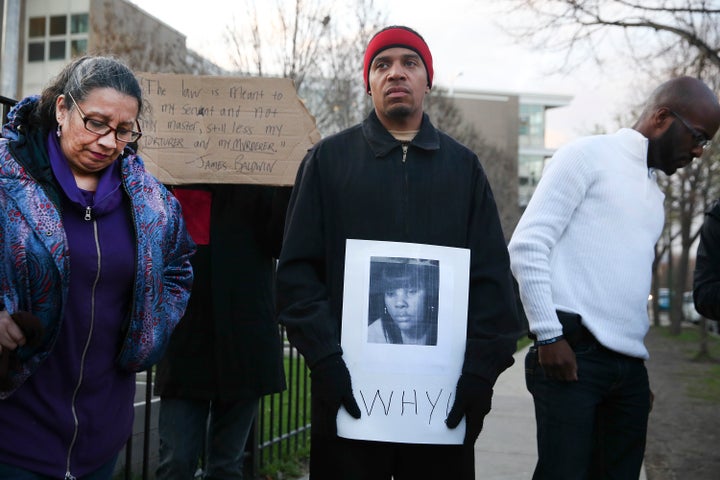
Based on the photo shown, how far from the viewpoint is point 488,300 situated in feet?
7.94

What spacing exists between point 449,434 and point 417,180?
2.53ft

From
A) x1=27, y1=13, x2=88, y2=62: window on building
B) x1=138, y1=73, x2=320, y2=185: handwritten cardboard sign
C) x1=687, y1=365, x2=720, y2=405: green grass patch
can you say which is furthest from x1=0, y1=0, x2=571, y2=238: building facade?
x1=687, y1=365, x2=720, y2=405: green grass patch

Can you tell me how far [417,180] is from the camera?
8.02 ft

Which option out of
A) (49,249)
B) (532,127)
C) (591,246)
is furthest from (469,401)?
(532,127)

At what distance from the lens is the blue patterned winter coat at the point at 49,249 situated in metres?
2.07

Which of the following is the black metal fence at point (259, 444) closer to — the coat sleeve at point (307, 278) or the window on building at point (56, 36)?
the coat sleeve at point (307, 278)

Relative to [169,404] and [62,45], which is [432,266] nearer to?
[169,404]

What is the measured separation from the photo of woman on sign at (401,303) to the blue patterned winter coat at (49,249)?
632 mm

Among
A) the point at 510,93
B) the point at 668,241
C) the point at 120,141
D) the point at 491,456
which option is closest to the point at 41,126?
the point at 120,141

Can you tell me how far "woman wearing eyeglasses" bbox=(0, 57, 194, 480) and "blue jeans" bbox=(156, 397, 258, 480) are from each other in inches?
30.7

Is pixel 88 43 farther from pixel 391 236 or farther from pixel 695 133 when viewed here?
pixel 391 236

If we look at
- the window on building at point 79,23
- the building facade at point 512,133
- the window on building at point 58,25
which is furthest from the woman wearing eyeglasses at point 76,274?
the building facade at point 512,133

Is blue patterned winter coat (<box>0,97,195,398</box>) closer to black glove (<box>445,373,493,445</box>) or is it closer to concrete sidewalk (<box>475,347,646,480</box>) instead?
black glove (<box>445,373,493,445</box>)

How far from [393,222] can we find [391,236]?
4 centimetres
